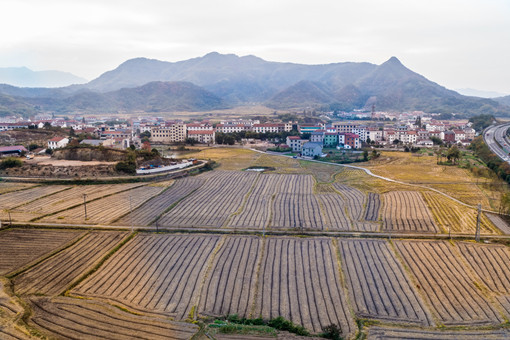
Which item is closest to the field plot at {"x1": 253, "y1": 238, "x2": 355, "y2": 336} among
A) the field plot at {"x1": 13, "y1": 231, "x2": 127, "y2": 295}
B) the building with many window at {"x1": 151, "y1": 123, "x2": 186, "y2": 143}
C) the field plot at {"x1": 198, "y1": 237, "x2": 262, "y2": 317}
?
the field plot at {"x1": 198, "y1": 237, "x2": 262, "y2": 317}

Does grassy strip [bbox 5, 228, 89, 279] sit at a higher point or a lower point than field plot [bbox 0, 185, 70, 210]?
lower

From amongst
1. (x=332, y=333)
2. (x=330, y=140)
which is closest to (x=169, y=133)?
(x=330, y=140)

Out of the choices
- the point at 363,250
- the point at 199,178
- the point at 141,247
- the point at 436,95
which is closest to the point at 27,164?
the point at 199,178

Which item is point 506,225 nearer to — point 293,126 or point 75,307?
point 75,307

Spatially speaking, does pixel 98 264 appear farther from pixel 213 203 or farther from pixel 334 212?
pixel 334 212

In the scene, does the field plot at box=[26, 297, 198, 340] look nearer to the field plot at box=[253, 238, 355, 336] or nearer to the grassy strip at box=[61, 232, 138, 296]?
the grassy strip at box=[61, 232, 138, 296]

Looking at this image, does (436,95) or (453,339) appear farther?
(436,95)
